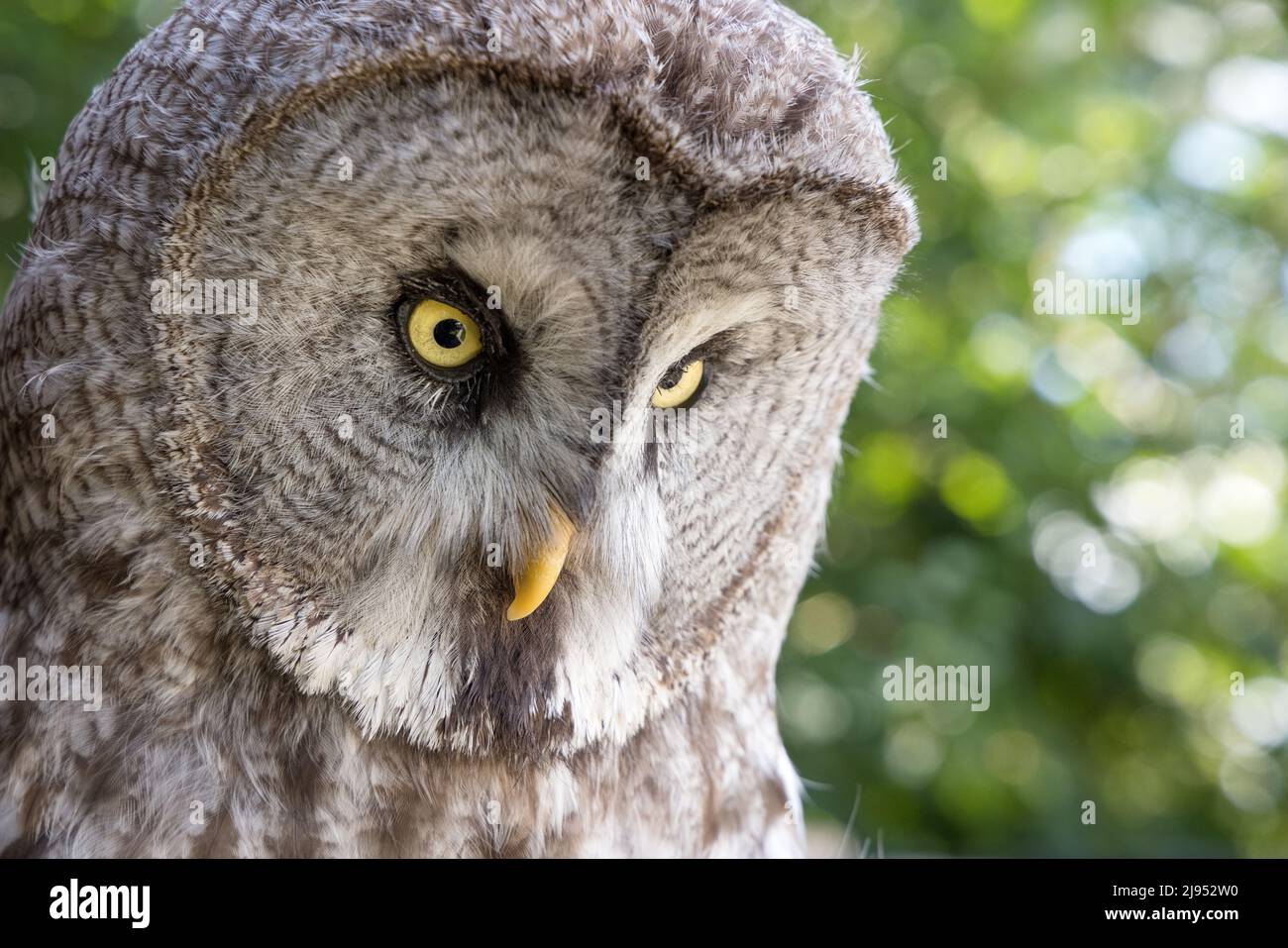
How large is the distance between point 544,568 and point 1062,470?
49.5 inches

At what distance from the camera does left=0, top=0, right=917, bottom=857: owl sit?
86 centimetres

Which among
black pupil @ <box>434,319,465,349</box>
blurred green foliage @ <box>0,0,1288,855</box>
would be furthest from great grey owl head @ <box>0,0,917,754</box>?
blurred green foliage @ <box>0,0,1288,855</box>

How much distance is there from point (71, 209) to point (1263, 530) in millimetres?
2002

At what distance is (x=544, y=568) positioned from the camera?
3.08ft

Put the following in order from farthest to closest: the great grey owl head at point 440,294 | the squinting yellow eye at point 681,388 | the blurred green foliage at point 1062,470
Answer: the blurred green foliage at point 1062,470 → the squinting yellow eye at point 681,388 → the great grey owl head at point 440,294

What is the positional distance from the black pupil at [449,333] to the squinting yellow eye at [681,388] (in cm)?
17

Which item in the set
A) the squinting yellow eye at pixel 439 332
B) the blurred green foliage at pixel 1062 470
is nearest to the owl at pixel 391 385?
the squinting yellow eye at pixel 439 332

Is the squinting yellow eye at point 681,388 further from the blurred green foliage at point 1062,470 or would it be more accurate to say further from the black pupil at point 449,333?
the blurred green foliage at point 1062,470

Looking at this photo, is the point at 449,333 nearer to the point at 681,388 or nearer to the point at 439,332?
the point at 439,332

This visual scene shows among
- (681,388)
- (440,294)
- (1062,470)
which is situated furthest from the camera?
(1062,470)

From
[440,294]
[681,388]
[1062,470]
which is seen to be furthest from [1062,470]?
[440,294]

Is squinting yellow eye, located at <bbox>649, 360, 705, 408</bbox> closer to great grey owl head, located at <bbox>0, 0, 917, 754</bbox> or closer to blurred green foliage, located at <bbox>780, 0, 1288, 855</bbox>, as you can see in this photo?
great grey owl head, located at <bbox>0, 0, 917, 754</bbox>

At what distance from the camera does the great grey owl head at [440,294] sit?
0.85m
